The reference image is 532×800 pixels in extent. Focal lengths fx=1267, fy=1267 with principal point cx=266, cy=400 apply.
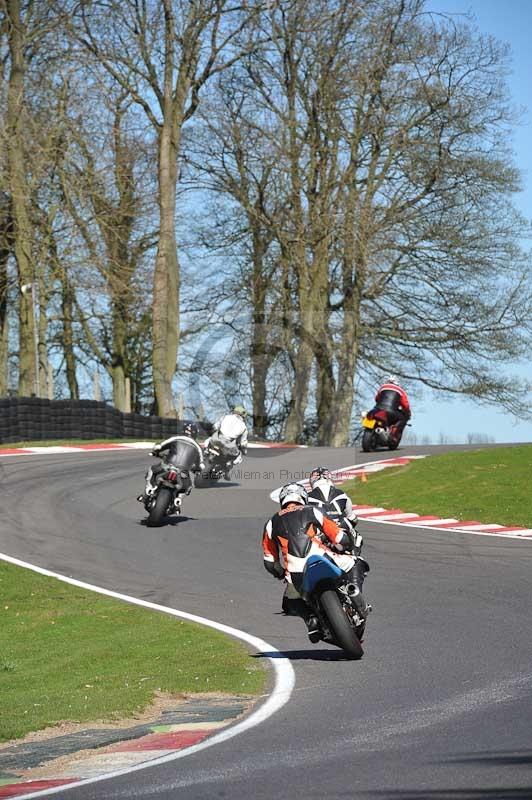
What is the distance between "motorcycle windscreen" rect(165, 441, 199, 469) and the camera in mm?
A: 19625

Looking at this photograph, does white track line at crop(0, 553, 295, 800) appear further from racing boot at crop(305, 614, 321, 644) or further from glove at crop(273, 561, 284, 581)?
glove at crop(273, 561, 284, 581)

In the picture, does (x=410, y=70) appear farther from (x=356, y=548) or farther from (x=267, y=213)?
(x=356, y=548)

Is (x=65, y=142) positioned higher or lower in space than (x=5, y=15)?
lower

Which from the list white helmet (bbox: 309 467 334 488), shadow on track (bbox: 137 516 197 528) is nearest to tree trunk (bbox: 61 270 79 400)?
shadow on track (bbox: 137 516 197 528)

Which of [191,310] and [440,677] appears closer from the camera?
[440,677]

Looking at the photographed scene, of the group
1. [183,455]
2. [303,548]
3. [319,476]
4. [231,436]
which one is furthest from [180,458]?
[303,548]

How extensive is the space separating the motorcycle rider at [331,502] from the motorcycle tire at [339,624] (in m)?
1.91

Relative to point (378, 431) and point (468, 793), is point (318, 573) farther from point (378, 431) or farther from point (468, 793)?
point (378, 431)

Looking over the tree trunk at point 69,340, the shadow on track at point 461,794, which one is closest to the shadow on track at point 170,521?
the shadow on track at point 461,794

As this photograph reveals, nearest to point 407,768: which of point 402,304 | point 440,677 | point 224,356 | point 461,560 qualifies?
point 440,677

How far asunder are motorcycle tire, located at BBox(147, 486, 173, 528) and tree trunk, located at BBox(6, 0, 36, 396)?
63.8ft

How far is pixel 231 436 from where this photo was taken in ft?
74.3

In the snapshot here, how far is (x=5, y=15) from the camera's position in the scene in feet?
126

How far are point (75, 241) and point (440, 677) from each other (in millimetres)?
31940
